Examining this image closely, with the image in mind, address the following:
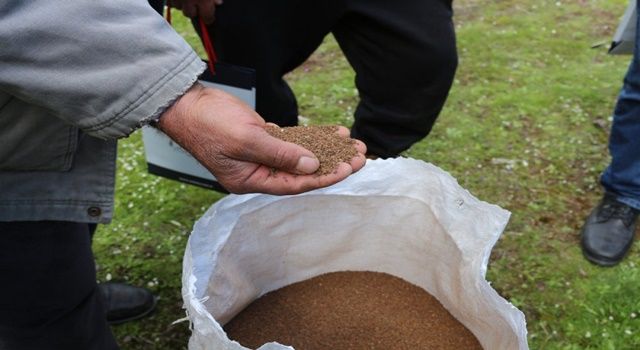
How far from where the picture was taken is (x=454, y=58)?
68.3 inches

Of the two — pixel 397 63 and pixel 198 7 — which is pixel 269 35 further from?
pixel 397 63

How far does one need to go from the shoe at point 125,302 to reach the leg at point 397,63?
0.82 meters

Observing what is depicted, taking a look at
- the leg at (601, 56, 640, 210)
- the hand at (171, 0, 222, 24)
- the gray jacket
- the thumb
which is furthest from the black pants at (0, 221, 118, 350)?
the leg at (601, 56, 640, 210)

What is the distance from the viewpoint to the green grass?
5.84 feet

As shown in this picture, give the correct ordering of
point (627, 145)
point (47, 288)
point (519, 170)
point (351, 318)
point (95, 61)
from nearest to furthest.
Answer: point (95, 61) < point (47, 288) < point (351, 318) < point (627, 145) < point (519, 170)

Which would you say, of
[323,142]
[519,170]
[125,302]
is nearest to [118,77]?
[323,142]

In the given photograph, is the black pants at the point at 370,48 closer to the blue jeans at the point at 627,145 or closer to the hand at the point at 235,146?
the blue jeans at the point at 627,145

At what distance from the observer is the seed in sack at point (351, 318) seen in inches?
57.5

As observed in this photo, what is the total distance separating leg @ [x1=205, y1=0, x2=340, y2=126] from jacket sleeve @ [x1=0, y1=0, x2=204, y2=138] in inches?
30.2

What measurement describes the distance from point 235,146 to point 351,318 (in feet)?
2.36

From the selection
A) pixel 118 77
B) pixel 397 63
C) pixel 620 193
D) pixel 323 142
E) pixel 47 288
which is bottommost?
pixel 620 193

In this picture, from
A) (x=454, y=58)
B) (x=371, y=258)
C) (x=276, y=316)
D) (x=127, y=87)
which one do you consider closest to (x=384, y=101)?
(x=454, y=58)

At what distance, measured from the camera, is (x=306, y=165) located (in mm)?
1053

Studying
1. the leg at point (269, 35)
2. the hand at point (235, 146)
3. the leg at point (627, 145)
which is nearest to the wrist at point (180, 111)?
the hand at point (235, 146)
